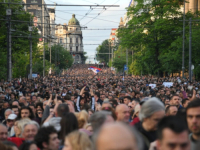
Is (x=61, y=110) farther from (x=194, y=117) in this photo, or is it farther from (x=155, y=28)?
(x=155, y=28)

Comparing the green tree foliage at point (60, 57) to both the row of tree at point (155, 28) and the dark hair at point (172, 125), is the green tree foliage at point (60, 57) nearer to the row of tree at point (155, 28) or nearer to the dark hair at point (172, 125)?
the row of tree at point (155, 28)

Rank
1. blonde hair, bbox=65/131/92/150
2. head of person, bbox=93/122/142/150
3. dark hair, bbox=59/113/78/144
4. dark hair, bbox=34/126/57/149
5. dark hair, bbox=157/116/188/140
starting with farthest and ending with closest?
dark hair, bbox=59/113/78/144 < dark hair, bbox=34/126/57/149 < blonde hair, bbox=65/131/92/150 < dark hair, bbox=157/116/188/140 < head of person, bbox=93/122/142/150

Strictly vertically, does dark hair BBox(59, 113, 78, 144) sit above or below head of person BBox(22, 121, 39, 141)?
above

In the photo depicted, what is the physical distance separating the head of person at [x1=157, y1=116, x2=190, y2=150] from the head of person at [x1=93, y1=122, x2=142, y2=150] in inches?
36.6

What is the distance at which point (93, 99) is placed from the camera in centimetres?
1484

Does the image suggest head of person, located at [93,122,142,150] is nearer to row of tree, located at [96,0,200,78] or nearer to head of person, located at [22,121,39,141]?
head of person, located at [22,121,39,141]

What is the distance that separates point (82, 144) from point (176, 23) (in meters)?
47.1

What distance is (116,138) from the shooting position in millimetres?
2582

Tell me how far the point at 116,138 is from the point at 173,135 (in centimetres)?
121

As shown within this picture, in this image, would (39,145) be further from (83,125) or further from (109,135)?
(109,135)

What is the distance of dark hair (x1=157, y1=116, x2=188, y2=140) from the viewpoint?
3717 millimetres

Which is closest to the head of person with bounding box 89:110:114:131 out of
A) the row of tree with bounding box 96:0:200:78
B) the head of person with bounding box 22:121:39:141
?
the head of person with bounding box 22:121:39:141

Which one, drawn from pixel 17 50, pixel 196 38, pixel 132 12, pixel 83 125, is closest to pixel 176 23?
pixel 132 12

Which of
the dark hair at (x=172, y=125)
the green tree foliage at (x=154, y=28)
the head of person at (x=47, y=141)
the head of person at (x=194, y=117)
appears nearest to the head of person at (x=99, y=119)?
the head of person at (x=47, y=141)
